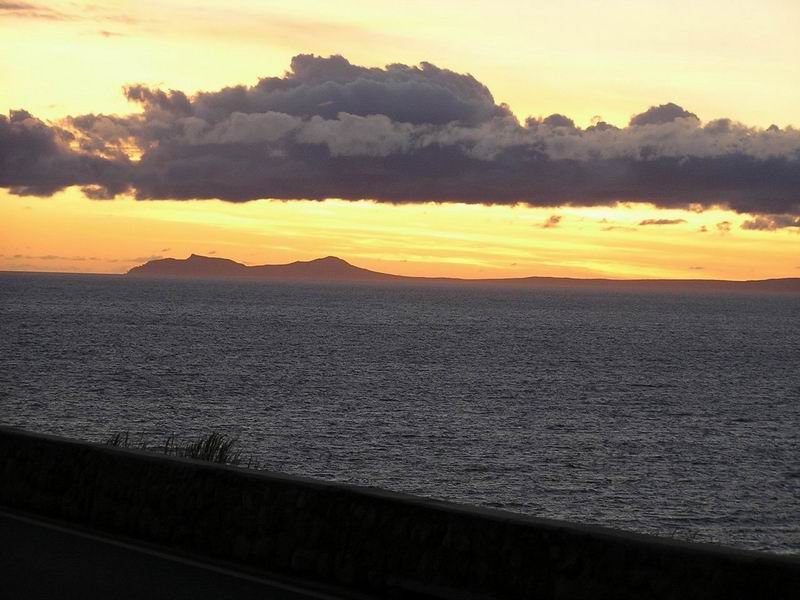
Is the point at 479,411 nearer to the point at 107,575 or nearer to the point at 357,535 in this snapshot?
the point at 357,535

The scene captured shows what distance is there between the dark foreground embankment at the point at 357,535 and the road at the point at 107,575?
0.40 meters

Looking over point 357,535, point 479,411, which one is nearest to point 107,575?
point 357,535

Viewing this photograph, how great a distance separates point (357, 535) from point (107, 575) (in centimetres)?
185

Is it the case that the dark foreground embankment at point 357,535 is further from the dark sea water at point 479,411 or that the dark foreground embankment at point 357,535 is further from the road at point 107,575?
the dark sea water at point 479,411

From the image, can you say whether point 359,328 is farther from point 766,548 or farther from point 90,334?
point 766,548

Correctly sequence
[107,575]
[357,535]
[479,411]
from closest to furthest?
[107,575], [357,535], [479,411]

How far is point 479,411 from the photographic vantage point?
5375cm

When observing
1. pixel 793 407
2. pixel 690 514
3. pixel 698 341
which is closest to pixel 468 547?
pixel 690 514

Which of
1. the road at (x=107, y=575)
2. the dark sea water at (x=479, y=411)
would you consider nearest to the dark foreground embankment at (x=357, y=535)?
the road at (x=107, y=575)

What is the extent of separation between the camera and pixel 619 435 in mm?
47156

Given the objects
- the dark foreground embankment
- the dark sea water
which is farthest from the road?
the dark sea water

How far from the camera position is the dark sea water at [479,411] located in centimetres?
3412

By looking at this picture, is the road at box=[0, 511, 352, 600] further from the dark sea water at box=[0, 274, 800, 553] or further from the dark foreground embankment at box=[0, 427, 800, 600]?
the dark sea water at box=[0, 274, 800, 553]

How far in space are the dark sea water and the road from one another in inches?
880
